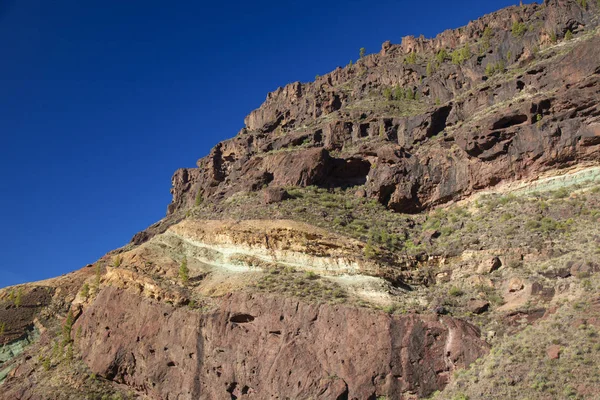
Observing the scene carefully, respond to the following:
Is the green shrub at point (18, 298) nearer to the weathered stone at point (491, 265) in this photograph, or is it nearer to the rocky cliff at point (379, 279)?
the rocky cliff at point (379, 279)

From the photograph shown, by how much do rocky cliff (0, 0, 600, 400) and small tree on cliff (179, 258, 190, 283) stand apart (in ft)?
0.64

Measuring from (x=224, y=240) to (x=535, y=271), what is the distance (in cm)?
2673

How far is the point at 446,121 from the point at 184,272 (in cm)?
3849

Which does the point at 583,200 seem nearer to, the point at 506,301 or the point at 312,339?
the point at 506,301

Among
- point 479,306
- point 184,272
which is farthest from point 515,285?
point 184,272

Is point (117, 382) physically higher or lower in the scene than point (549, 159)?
lower

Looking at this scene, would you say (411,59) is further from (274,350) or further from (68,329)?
(68,329)

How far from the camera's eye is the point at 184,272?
140 ft

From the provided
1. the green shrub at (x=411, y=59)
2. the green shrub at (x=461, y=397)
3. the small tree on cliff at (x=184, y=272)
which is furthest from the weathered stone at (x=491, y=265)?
the green shrub at (x=411, y=59)

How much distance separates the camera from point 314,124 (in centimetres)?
7875

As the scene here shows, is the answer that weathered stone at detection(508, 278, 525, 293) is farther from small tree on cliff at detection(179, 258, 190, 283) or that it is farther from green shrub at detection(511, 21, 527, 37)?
green shrub at detection(511, 21, 527, 37)

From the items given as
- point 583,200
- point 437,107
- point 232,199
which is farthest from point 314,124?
point 583,200

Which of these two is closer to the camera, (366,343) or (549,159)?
(366,343)

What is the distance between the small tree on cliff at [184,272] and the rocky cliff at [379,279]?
0.19m
